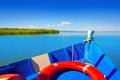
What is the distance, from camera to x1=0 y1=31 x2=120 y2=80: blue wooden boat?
4.36 meters

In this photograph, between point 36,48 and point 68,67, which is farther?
point 36,48

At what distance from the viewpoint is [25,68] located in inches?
188

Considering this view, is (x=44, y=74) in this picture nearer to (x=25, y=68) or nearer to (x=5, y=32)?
(x=25, y=68)

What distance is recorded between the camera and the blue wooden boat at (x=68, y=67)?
14.3ft

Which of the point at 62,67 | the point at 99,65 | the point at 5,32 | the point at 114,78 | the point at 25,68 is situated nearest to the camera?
the point at 62,67

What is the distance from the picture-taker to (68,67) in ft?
14.6

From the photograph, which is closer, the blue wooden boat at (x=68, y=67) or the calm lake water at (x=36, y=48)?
the blue wooden boat at (x=68, y=67)

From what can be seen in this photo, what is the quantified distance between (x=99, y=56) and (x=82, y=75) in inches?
39.3

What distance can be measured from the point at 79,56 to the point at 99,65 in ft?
2.48

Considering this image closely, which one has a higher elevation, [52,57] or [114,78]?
[52,57]

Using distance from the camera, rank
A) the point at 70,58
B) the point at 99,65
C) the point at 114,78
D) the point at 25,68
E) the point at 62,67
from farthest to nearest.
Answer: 1. the point at 70,58
2. the point at 99,65
3. the point at 114,78
4. the point at 25,68
5. the point at 62,67

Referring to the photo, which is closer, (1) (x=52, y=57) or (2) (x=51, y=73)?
(2) (x=51, y=73)

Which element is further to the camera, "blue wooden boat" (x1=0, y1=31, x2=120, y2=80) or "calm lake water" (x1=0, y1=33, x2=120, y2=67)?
"calm lake water" (x1=0, y1=33, x2=120, y2=67)

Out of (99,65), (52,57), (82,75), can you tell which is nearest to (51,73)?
(82,75)
